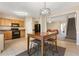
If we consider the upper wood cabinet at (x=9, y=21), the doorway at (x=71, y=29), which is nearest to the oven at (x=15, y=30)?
the upper wood cabinet at (x=9, y=21)

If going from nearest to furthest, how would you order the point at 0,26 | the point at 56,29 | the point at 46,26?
the point at 56,29 < the point at 46,26 < the point at 0,26

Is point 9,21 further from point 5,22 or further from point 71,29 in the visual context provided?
point 71,29

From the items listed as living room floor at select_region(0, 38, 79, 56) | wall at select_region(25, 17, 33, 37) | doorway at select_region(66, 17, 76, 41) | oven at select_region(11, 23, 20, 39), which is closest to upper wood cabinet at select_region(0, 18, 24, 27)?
oven at select_region(11, 23, 20, 39)

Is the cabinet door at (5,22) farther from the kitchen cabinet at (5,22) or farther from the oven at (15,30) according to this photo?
the oven at (15,30)

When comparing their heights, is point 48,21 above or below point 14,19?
below

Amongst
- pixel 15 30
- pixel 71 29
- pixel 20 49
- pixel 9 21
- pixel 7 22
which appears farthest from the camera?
pixel 15 30

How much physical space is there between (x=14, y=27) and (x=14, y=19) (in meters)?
0.85

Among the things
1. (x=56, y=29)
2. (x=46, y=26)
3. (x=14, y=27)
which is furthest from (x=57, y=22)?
(x=14, y=27)

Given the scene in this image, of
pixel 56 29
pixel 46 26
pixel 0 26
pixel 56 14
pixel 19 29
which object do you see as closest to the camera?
pixel 56 29

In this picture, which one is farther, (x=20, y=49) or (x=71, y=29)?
(x=71, y=29)

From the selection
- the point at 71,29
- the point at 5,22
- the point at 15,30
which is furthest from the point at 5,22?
the point at 71,29

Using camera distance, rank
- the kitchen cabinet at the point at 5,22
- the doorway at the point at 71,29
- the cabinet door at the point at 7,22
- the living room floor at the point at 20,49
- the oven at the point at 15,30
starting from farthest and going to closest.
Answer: the oven at the point at 15,30 → the cabinet door at the point at 7,22 → the kitchen cabinet at the point at 5,22 → the doorway at the point at 71,29 → the living room floor at the point at 20,49

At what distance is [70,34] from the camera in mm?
5762

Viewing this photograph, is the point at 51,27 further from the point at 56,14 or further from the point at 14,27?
the point at 14,27
